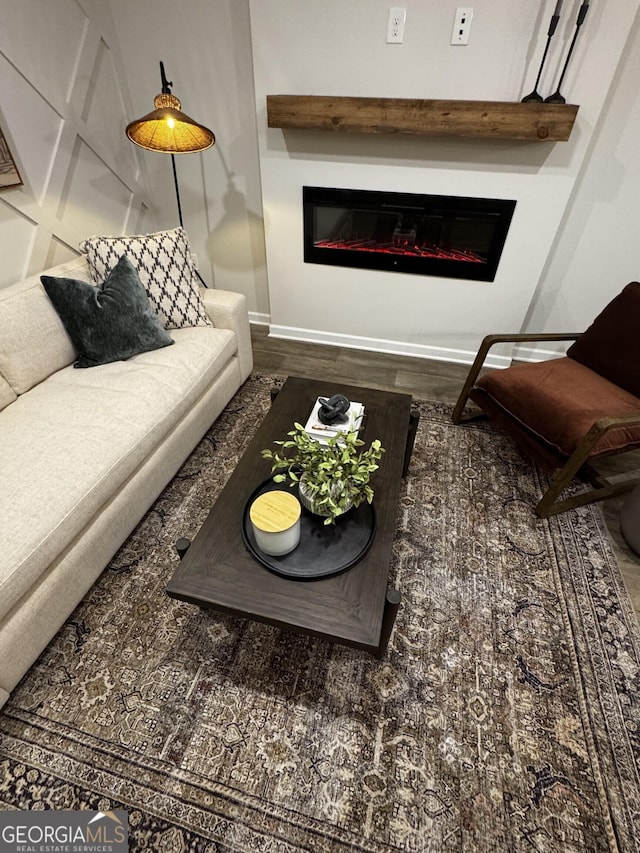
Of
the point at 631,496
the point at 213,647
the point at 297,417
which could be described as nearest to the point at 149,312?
the point at 297,417

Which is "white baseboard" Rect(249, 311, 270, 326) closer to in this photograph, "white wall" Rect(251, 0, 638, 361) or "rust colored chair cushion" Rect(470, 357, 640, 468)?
"white wall" Rect(251, 0, 638, 361)

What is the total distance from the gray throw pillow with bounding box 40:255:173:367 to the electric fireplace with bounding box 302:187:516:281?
1250 millimetres

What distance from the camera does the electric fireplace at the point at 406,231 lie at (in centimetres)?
247

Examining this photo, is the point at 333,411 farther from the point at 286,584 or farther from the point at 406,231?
the point at 406,231

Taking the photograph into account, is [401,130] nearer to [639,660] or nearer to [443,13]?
[443,13]

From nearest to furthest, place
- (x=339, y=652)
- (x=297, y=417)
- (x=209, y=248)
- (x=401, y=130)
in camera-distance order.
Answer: (x=339, y=652) → (x=297, y=417) → (x=401, y=130) → (x=209, y=248)

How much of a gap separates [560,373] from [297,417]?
1.31m

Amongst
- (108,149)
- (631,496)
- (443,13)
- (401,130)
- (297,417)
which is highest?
(443,13)

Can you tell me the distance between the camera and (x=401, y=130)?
7.14 ft

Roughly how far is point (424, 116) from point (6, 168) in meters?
2.05

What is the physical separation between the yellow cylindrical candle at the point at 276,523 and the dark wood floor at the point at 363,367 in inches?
63.1

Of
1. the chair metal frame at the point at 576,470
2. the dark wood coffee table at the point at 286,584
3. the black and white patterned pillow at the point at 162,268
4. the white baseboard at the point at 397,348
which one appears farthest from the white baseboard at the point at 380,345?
the dark wood coffee table at the point at 286,584

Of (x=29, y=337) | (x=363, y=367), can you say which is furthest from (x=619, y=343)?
(x=29, y=337)

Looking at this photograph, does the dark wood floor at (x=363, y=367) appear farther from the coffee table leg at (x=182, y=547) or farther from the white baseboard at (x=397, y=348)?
the coffee table leg at (x=182, y=547)
